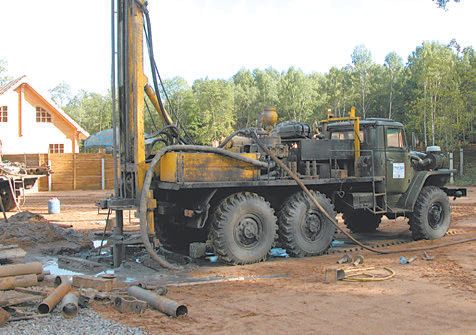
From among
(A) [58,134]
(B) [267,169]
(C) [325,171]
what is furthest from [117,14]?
(A) [58,134]

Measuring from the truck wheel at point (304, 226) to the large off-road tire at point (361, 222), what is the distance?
10.2 feet

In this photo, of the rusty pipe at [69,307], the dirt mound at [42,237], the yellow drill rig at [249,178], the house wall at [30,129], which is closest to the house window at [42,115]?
the house wall at [30,129]

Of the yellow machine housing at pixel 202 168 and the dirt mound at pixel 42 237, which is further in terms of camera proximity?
the dirt mound at pixel 42 237

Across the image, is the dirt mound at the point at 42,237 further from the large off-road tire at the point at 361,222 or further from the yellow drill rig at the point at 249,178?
the large off-road tire at the point at 361,222

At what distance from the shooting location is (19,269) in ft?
25.1

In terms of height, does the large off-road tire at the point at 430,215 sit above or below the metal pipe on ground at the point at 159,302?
above

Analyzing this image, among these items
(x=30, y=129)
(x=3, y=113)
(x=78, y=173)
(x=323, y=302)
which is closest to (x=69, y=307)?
(x=323, y=302)

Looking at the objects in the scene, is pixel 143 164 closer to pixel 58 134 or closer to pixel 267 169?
pixel 267 169

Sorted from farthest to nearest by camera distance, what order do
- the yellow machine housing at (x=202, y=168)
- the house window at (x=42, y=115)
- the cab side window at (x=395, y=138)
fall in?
the house window at (x=42, y=115) < the cab side window at (x=395, y=138) < the yellow machine housing at (x=202, y=168)

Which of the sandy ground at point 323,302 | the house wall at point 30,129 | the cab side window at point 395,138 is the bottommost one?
the sandy ground at point 323,302

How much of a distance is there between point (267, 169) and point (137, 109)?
2.58m

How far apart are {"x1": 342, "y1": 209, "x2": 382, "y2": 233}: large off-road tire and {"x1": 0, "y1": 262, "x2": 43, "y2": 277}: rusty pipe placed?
824 centimetres

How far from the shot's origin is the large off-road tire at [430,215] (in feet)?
41.4

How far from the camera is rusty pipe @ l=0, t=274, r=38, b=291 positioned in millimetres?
7143
